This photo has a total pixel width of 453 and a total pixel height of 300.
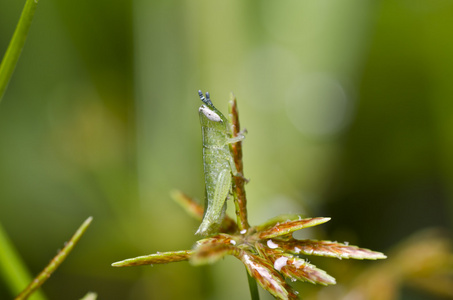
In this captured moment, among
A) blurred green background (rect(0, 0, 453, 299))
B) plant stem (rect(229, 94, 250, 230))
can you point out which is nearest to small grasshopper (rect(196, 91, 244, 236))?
plant stem (rect(229, 94, 250, 230))

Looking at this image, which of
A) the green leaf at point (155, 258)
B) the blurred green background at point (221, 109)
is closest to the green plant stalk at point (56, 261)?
the green leaf at point (155, 258)

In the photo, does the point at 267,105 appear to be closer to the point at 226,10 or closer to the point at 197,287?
the point at 226,10

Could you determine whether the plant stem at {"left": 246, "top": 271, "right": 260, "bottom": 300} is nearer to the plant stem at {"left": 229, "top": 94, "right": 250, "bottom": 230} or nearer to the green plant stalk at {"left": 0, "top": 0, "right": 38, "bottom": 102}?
the plant stem at {"left": 229, "top": 94, "right": 250, "bottom": 230}

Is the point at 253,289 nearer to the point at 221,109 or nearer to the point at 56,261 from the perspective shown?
the point at 56,261

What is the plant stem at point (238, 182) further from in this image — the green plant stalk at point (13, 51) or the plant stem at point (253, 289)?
the green plant stalk at point (13, 51)

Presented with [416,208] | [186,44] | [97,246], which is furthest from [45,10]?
[416,208]
